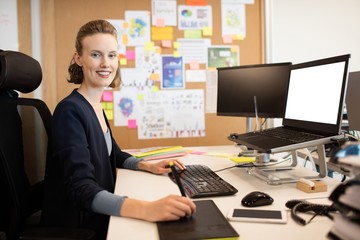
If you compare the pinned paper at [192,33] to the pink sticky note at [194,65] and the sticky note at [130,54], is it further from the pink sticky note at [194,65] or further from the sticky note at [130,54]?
the sticky note at [130,54]

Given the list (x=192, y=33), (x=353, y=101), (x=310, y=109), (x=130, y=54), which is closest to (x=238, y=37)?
(x=192, y=33)

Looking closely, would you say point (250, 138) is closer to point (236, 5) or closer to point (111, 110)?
point (111, 110)

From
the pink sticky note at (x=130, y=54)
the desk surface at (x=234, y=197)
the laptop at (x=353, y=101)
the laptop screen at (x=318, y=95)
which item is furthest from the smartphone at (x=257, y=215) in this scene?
the pink sticky note at (x=130, y=54)

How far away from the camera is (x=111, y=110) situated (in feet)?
8.60

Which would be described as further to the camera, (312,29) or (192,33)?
(312,29)

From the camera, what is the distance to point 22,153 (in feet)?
3.95

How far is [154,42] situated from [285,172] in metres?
1.63

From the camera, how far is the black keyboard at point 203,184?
1.05 meters

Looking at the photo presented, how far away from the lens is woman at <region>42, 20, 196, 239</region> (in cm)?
87

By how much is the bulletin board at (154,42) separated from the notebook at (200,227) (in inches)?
72.3

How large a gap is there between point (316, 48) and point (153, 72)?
1488 millimetres

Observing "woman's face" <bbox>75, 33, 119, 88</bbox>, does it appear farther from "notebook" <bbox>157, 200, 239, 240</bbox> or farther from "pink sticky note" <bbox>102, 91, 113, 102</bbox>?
"pink sticky note" <bbox>102, 91, 113, 102</bbox>

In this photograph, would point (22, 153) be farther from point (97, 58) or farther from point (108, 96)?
point (108, 96)

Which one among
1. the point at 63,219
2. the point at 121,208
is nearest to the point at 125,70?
the point at 63,219
